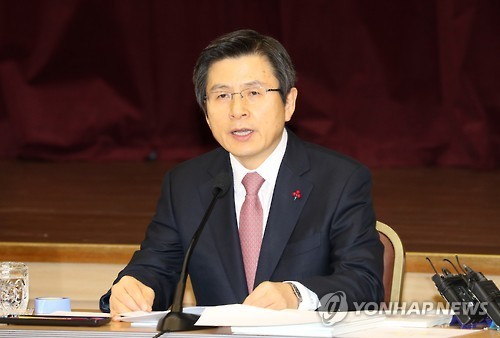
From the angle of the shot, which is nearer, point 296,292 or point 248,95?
point 296,292

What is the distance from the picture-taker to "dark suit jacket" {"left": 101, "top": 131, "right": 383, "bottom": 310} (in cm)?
242

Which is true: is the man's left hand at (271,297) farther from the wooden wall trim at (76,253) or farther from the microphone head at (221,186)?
the wooden wall trim at (76,253)

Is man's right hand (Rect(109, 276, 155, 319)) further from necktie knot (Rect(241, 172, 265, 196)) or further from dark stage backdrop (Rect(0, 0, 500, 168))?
dark stage backdrop (Rect(0, 0, 500, 168))

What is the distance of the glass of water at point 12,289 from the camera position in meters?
2.23

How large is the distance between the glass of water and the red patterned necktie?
1.79 ft

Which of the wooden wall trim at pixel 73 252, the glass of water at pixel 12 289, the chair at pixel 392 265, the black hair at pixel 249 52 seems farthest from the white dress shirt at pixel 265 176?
the wooden wall trim at pixel 73 252

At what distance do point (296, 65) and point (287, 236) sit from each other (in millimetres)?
3856

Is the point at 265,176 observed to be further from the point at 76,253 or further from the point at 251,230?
the point at 76,253

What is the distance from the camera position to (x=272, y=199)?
2502 mm

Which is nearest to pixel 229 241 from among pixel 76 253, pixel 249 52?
pixel 249 52

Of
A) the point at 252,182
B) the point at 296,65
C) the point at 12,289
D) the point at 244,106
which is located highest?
the point at 296,65

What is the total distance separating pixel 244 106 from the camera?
246 centimetres

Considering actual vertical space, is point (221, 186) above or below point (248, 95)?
below

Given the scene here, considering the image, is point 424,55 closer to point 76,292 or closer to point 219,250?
point 76,292
